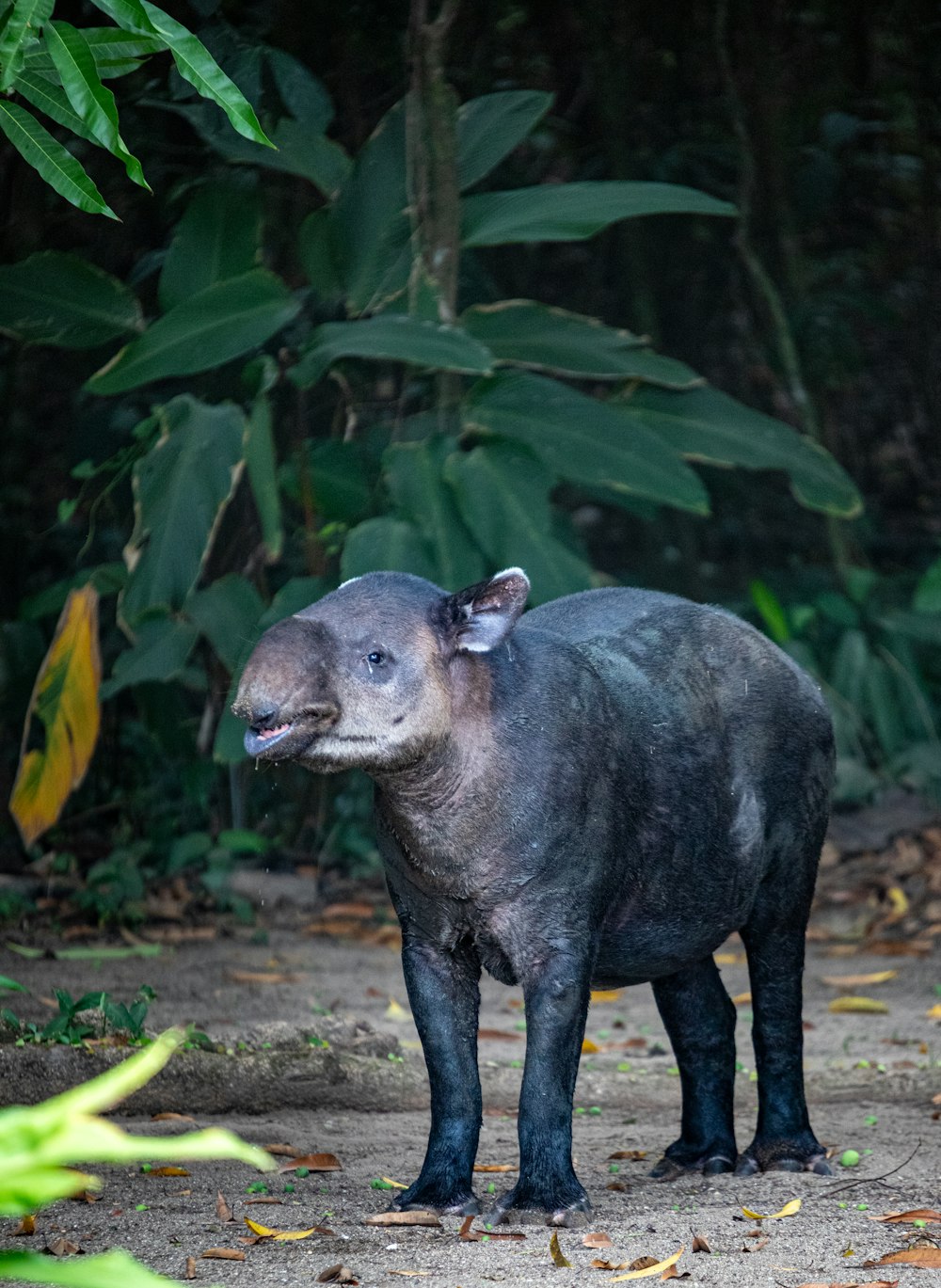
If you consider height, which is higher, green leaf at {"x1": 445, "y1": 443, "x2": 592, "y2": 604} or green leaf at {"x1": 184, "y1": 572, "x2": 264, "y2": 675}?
green leaf at {"x1": 445, "y1": 443, "x2": 592, "y2": 604}

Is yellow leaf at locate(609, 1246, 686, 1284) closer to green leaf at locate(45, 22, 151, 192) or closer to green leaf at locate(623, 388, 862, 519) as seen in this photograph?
green leaf at locate(45, 22, 151, 192)

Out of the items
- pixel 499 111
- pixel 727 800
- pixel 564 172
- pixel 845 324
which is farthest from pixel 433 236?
pixel 727 800

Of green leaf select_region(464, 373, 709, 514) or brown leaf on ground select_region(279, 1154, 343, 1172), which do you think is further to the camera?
green leaf select_region(464, 373, 709, 514)

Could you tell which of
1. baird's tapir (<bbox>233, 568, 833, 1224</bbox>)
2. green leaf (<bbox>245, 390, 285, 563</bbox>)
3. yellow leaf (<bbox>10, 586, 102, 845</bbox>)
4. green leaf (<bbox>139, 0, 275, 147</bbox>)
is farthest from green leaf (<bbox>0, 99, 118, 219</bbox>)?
yellow leaf (<bbox>10, 586, 102, 845</bbox>)

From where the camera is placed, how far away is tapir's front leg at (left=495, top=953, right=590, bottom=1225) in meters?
3.90

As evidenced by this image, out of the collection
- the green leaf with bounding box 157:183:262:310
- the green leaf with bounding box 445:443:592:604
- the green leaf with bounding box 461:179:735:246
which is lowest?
the green leaf with bounding box 445:443:592:604

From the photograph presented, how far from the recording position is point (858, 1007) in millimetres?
6738

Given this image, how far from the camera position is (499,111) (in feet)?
26.8

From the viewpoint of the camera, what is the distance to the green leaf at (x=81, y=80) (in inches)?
126

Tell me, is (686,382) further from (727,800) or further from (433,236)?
(727,800)

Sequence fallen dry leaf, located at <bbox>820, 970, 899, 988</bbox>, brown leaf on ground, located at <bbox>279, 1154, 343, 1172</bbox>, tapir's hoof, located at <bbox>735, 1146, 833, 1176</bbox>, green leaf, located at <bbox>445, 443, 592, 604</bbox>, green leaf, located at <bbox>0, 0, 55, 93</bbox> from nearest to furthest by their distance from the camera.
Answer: green leaf, located at <bbox>0, 0, 55, 93</bbox> → brown leaf on ground, located at <bbox>279, 1154, 343, 1172</bbox> → tapir's hoof, located at <bbox>735, 1146, 833, 1176</bbox> → fallen dry leaf, located at <bbox>820, 970, 899, 988</bbox> → green leaf, located at <bbox>445, 443, 592, 604</bbox>

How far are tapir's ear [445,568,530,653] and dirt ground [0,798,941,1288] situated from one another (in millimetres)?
1299

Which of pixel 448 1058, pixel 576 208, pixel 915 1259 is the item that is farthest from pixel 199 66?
pixel 576 208

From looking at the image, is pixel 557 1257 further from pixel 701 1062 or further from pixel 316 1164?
pixel 701 1062
